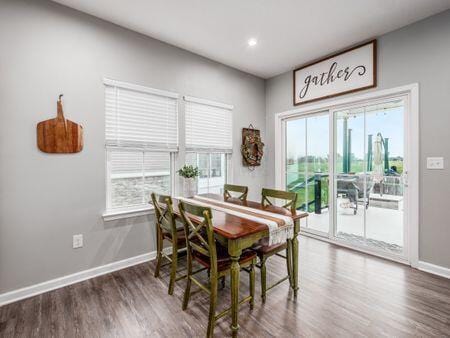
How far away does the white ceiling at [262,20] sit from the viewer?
2.33 m

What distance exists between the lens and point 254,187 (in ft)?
13.9

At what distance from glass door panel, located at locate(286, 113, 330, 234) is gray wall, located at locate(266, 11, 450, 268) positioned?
1145 millimetres

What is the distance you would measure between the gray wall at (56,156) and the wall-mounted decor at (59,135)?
0.20 feet

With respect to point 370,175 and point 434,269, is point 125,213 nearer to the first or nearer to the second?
point 370,175

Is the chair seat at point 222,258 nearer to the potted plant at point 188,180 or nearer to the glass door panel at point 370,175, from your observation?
the potted plant at point 188,180

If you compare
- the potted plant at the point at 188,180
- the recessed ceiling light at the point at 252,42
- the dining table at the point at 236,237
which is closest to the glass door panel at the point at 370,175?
the recessed ceiling light at the point at 252,42

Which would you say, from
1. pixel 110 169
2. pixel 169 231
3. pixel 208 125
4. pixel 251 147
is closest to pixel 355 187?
pixel 251 147

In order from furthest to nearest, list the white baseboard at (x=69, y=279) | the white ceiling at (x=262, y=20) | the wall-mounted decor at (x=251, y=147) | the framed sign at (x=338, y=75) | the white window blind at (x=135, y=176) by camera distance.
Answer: the wall-mounted decor at (x=251, y=147) < the framed sign at (x=338, y=75) < the white window blind at (x=135, y=176) < the white ceiling at (x=262, y=20) < the white baseboard at (x=69, y=279)

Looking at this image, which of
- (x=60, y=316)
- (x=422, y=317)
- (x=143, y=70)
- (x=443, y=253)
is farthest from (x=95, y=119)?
(x=443, y=253)

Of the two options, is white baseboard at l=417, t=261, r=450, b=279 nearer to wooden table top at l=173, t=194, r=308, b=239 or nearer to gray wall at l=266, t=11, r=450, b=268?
gray wall at l=266, t=11, r=450, b=268

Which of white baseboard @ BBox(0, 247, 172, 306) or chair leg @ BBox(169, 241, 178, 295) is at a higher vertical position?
chair leg @ BBox(169, 241, 178, 295)

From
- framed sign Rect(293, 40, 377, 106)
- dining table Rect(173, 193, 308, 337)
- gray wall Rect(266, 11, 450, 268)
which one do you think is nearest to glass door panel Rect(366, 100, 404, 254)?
gray wall Rect(266, 11, 450, 268)

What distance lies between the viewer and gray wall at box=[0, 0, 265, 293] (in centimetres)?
208

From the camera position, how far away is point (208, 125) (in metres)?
3.53
